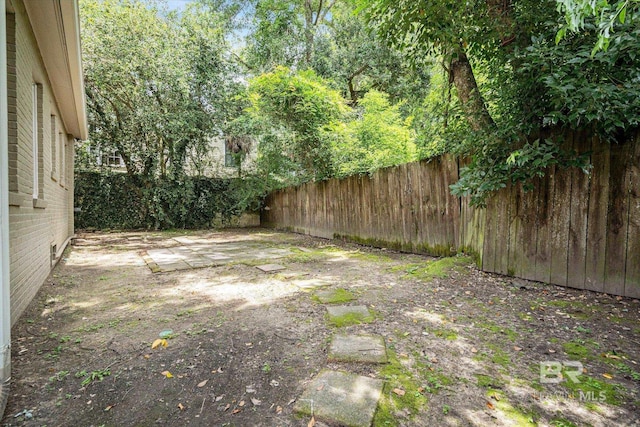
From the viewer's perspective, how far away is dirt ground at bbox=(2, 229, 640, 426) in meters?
1.44

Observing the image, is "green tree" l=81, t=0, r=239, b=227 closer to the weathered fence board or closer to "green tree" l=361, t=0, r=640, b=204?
"green tree" l=361, t=0, r=640, b=204

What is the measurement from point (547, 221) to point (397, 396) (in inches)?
99.9

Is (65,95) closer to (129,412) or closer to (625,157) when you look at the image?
(129,412)

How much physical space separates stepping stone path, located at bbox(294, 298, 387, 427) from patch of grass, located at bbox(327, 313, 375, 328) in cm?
26

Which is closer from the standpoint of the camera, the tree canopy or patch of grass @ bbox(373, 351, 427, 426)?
patch of grass @ bbox(373, 351, 427, 426)

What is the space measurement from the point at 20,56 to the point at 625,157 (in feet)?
17.4

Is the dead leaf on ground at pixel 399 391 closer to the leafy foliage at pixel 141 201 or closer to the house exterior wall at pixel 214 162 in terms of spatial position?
the house exterior wall at pixel 214 162

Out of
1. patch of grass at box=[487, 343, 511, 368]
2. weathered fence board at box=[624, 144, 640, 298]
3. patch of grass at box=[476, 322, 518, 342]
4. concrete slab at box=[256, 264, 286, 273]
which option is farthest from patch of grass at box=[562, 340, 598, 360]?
concrete slab at box=[256, 264, 286, 273]

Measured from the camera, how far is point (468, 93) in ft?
12.2

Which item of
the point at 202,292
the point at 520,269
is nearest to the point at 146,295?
the point at 202,292

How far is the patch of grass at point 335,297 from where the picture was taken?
114 inches

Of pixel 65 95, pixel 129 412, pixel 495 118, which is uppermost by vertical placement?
pixel 65 95

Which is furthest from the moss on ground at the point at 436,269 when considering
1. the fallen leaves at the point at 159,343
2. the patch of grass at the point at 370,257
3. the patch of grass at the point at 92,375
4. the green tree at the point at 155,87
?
the green tree at the point at 155,87

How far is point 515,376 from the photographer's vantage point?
1.65m
